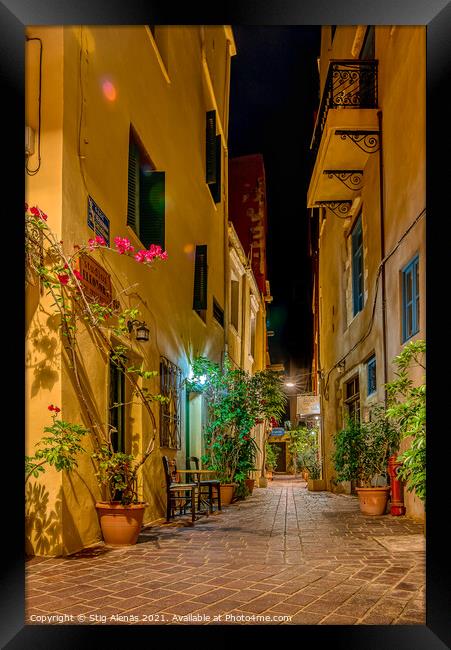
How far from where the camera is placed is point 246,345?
20797 mm

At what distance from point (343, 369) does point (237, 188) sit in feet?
39.1

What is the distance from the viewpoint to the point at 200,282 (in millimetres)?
12242

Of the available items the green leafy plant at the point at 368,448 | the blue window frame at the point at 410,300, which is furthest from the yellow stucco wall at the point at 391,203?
the green leafy plant at the point at 368,448

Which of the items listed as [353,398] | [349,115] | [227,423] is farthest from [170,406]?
[349,115]

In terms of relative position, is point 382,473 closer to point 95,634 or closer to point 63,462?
point 63,462

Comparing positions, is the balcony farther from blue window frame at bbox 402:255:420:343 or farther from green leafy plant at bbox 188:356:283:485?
green leafy plant at bbox 188:356:283:485

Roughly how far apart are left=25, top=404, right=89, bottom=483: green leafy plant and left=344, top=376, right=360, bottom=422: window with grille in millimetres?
8251

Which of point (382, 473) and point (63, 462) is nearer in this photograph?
point (63, 462)

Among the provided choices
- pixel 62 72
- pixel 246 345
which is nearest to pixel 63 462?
pixel 62 72

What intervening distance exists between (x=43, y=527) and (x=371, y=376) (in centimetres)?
753

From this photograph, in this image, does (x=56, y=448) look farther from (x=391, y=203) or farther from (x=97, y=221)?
(x=391, y=203)

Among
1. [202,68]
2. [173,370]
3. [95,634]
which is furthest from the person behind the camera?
[202,68]

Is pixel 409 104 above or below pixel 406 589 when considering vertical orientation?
above

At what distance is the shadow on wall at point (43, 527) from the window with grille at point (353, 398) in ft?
27.2
